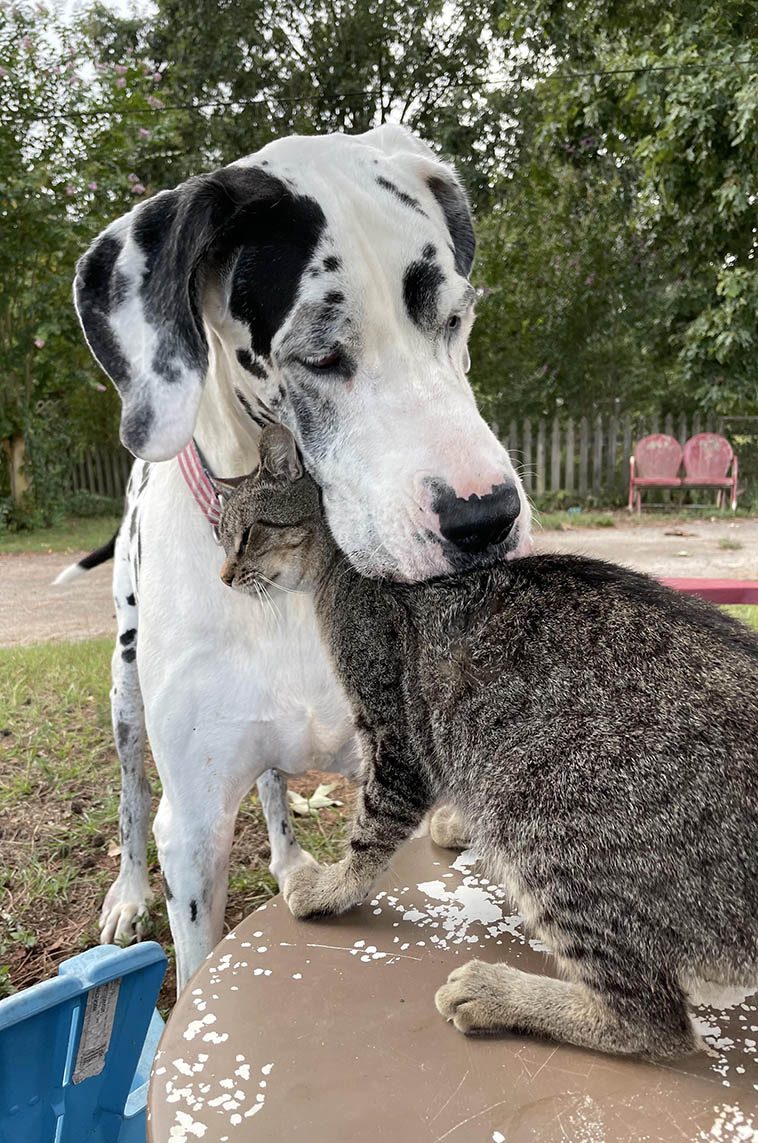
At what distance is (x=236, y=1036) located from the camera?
114 centimetres

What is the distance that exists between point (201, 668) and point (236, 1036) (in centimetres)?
63

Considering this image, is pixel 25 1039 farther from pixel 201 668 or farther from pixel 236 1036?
pixel 201 668

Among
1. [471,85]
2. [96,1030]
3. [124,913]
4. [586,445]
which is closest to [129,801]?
[124,913]

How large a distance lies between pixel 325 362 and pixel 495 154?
35.2 feet

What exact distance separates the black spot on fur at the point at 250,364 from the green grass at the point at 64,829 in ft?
5.68

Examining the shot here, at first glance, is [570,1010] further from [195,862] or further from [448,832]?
[195,862]

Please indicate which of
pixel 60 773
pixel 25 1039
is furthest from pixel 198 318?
pixel 60 773

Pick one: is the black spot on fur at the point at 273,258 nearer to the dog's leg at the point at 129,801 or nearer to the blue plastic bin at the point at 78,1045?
the blue plastic bin at the point at 78,1045

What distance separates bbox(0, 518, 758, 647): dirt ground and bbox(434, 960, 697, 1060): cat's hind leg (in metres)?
1.78

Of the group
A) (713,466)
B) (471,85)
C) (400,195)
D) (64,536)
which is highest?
(471,85)

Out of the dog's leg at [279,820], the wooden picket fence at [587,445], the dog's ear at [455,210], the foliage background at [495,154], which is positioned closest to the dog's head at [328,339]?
the dog's ear at [455,210]

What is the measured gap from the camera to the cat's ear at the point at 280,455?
1.50m

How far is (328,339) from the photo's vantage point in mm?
1326

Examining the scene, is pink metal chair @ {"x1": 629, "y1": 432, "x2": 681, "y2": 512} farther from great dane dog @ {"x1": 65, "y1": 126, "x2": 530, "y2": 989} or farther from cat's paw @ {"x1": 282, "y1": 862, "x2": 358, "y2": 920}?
cat's paw @ {"x1": 282, "y1": 862, "x2": 358, "y2": 920}
